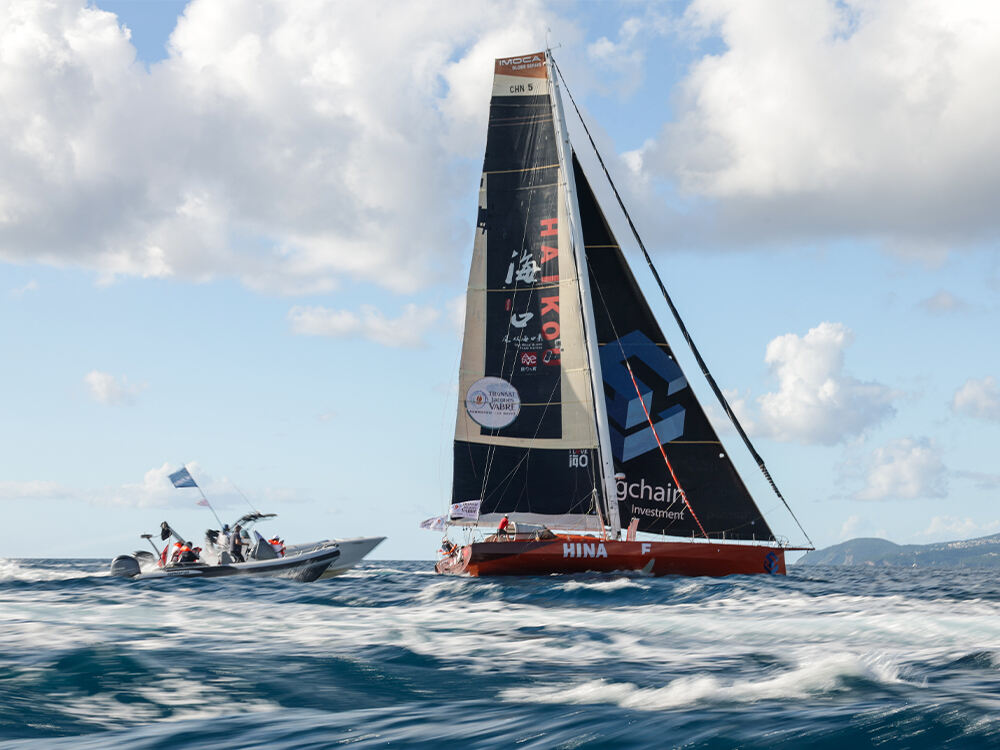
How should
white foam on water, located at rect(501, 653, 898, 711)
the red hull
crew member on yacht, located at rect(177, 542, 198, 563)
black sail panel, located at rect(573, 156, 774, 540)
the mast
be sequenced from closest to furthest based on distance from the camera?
white foam on water, located at rect(501, 653, 898, 711)
the red hull
the mast
black sail panel, located at rect(573, 156, 774, 540)
crew member on yacht, located at rect(177, 542, 198, 563)

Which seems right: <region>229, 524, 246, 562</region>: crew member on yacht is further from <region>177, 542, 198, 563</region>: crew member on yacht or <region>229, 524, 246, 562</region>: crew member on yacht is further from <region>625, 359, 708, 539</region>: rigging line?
<region>625, 359, 708, 539</region>: rigging line

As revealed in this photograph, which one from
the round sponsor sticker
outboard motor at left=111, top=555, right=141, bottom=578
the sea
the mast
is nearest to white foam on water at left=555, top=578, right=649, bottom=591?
the sea

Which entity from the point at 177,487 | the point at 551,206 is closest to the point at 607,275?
the point at 551,206

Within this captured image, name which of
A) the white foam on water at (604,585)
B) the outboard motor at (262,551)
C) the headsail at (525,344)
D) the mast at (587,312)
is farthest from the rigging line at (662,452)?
the outboard motor at (262,551)

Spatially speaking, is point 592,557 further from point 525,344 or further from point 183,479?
point 183,479

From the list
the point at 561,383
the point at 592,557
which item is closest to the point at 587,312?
the point at 561,383

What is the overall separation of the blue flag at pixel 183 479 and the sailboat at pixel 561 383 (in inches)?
320

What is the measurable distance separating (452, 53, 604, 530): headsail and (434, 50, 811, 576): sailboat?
4cm

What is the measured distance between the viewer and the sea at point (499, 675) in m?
7.12

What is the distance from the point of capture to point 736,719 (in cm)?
725

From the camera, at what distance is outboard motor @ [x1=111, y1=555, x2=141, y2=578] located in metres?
29.5

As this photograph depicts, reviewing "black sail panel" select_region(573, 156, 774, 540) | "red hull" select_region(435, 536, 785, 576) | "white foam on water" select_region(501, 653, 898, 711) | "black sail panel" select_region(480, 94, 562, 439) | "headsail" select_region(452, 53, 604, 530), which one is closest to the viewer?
"white foam on water" select_region(501, 653, 898, 711)

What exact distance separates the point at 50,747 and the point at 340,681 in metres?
3.10

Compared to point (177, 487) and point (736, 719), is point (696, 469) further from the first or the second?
point (736, 719)
